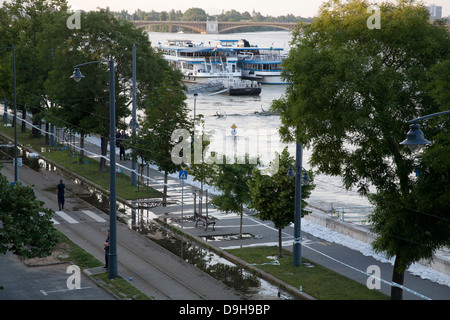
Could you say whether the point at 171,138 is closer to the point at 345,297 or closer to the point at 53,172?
the point at 53,172

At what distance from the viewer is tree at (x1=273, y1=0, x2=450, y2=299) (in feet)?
58.5

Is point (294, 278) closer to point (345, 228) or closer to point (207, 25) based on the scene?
point (345, 228)

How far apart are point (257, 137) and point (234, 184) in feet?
141

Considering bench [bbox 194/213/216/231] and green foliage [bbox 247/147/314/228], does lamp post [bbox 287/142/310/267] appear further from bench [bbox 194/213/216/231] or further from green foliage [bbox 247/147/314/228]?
bench [bbox 194/213/216/231]

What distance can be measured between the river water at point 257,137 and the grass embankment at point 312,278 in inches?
149

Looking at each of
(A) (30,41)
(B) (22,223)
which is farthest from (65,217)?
(A) (30,41)

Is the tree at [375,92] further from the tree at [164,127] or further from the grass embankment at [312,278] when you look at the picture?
the tree at [164,127]

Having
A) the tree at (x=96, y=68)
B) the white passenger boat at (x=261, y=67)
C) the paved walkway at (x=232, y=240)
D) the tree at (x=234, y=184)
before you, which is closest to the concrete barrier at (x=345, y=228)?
the paved walkway at (x=232, y=240)

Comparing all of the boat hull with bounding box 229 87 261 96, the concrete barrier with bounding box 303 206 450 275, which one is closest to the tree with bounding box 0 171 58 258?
the concrete barrier with bounding box 303 206 450 275

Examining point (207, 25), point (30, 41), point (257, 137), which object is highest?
point (207, 25)

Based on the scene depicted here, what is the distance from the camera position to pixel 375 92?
1770 cm

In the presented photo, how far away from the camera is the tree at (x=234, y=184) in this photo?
90.9 feet
